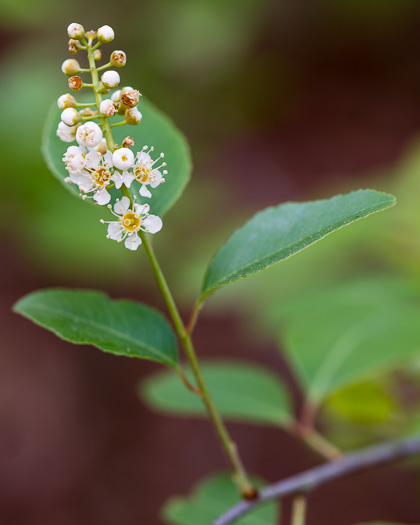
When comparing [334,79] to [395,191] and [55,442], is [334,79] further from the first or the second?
[55,442]

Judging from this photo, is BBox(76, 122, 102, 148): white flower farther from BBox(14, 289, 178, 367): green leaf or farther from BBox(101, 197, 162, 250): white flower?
BBox(14, 289, 178, 367): green leaf

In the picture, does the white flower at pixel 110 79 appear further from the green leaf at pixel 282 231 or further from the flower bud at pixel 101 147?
the green leaf at pixel 282 231

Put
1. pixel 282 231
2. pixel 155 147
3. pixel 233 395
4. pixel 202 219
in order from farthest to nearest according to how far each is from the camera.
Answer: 1. pixel 202 219
2. pixel 233 395
3. pixel 155 147
4. pixel 282 231

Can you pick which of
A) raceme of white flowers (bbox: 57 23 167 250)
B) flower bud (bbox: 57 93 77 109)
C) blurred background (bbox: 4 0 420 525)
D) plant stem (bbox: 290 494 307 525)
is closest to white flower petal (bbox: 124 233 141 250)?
raceme of white flowers (bbox: 57 23 167 250)

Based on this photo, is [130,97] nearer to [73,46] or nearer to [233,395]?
[73,46]

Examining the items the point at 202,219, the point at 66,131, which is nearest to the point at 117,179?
the point at 66,131

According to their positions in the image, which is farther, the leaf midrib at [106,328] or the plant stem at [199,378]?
the leaf midrib at [106,328]

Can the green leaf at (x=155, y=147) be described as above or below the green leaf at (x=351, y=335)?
above

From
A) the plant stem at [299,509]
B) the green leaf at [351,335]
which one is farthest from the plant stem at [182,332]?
the green leaf at [351,335]
